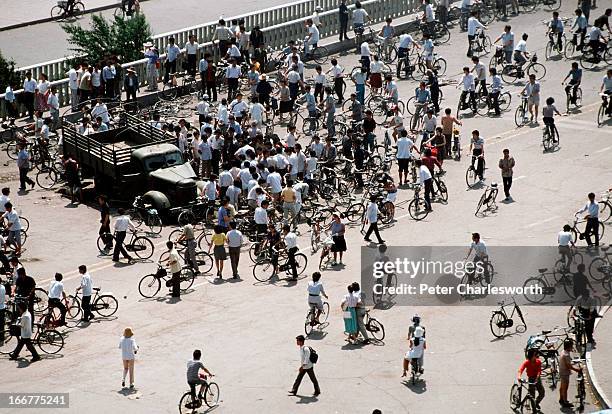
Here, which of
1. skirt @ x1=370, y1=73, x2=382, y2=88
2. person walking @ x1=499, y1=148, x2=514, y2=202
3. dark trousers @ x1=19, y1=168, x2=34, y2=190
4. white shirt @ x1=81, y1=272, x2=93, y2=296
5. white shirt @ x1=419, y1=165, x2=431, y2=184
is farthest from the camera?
skirt @ x1=370, y1=73, x2=382, y2=88

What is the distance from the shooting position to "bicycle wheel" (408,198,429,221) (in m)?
43.8

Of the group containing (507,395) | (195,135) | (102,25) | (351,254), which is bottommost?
(507,395)

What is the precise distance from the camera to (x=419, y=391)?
33625mm

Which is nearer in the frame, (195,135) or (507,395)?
(507,395)

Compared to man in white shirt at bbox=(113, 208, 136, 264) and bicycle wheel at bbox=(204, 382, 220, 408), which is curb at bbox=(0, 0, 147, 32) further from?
bicycle wheel at bbox=(204, 382, 220, 408)

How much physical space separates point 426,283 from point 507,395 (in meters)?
Answer: 6.43

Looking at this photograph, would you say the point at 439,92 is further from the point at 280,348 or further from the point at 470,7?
the point at 280,348

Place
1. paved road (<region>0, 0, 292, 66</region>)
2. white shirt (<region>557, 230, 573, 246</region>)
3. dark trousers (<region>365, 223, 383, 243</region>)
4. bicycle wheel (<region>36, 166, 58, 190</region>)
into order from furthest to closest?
paved road (<region>0, 0, 292, 66</region>)
bicycle wheel (<region>36, 166, 58, 190</region>)
dark trousers (<region>365, 223, 383, 243</region>)
white shirt (<region>557, 230, 573, 246</region>)

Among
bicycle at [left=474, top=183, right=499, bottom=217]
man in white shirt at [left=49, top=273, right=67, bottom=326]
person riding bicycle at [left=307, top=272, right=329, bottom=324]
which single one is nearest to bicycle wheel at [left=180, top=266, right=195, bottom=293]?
man in white shirt at [left=49, top=273, right=67, bottom=326]

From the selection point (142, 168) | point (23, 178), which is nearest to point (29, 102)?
point (23, 178)

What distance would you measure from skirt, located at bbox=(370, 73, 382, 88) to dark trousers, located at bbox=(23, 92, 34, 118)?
11.6 meters

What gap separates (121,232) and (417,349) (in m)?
11.1

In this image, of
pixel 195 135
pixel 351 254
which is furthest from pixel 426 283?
pixel 195 135

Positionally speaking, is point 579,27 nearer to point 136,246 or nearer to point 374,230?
point 374,230
